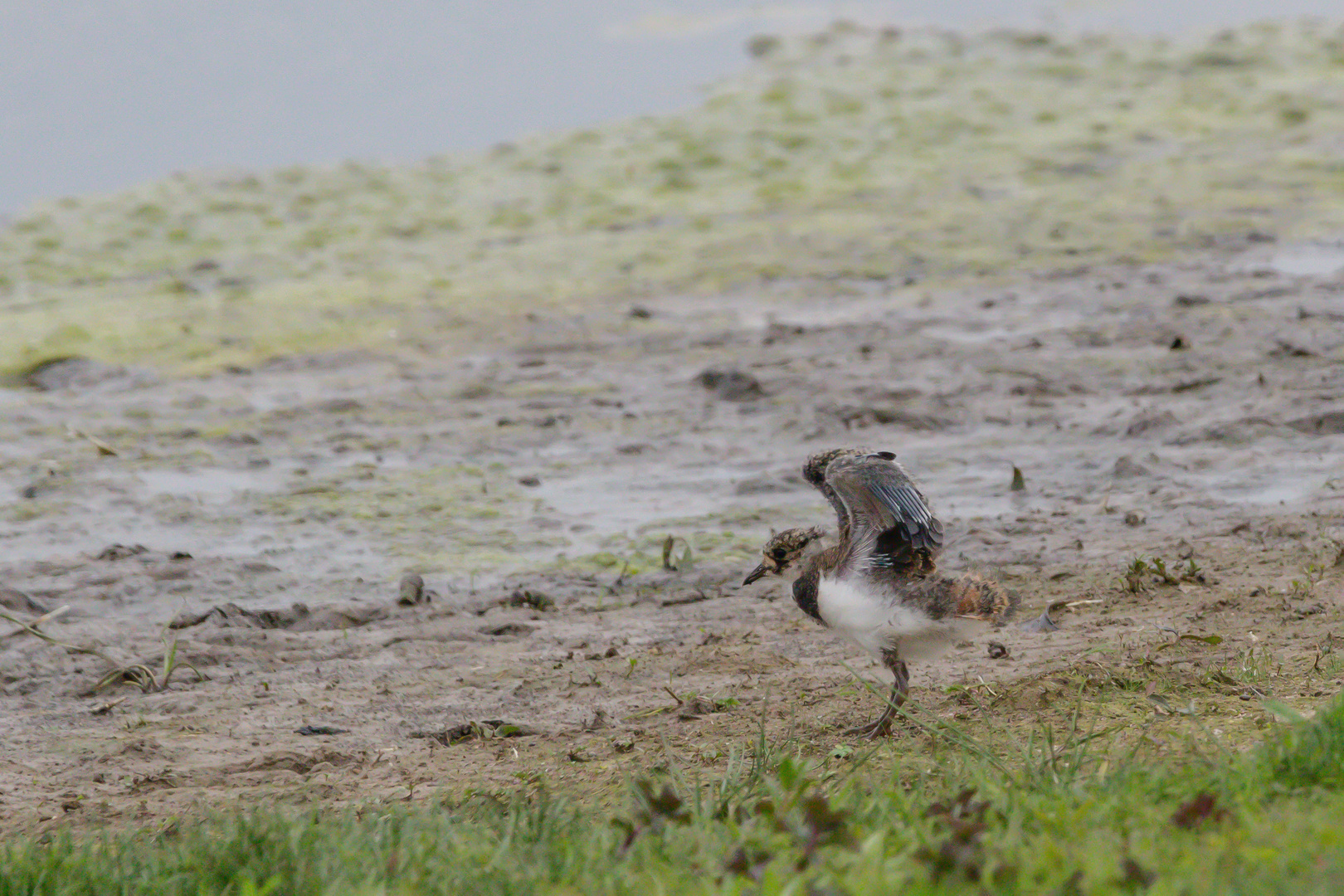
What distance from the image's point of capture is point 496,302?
41.5ft

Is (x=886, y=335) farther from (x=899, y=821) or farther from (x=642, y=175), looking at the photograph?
(x=899, y=821)

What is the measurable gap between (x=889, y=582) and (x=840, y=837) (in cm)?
162

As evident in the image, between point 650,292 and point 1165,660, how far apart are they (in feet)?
27.2

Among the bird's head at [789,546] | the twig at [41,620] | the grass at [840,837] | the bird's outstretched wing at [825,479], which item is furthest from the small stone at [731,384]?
the grass at [840,837]

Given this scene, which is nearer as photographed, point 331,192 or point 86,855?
point 86,855

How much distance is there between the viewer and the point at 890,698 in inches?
189

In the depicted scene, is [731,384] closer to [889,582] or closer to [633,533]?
[633,533]

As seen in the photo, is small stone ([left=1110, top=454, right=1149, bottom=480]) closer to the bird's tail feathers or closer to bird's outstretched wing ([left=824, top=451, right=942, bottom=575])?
bird's outstretched wing ([left=824, top=451, right=942, bottom=575])

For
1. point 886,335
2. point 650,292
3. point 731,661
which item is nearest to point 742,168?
point 650,292

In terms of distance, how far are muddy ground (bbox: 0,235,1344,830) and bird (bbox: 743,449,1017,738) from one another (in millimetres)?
259

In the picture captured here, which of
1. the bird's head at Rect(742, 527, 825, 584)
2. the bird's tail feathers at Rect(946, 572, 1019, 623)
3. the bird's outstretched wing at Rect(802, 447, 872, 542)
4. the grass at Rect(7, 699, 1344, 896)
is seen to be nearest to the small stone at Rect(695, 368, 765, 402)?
the bird's head at Rect(742, 527, 825, 584)

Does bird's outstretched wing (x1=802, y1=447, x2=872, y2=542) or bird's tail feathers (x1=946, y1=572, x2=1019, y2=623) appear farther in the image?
bird's outstretched wing (x1=802, y1=447, x2=872, y2=542)

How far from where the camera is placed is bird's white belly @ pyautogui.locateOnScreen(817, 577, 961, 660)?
4.58 meters

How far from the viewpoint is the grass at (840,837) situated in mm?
2857
